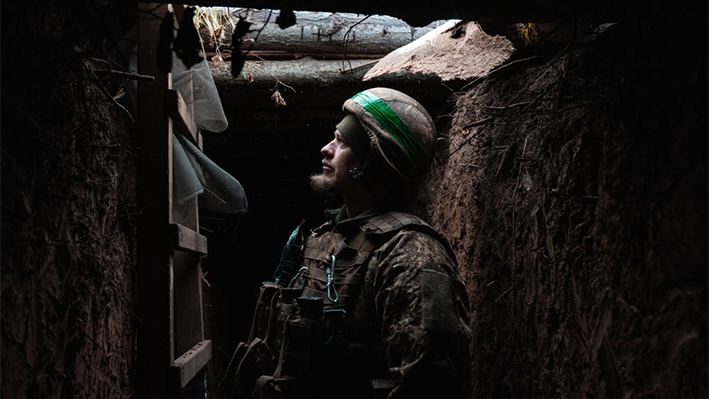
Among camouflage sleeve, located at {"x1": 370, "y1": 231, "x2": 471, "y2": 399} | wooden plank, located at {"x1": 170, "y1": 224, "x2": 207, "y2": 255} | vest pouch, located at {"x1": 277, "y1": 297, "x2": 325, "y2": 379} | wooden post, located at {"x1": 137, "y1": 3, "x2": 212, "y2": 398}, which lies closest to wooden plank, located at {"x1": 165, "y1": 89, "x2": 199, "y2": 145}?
wooden post, located at {"x1": 137, "y1": 3, "x2": 212, "y2": 398}

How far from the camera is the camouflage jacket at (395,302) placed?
6.45ft

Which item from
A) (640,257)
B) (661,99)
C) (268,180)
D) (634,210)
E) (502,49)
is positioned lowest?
(268,180)

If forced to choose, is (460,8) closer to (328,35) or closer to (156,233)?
(156,233)

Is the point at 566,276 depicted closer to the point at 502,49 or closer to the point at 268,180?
the point at 502,49

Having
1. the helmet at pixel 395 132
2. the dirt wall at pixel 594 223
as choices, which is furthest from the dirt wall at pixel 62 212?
the dirt wall at pixel 594 223

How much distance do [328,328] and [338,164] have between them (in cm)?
84

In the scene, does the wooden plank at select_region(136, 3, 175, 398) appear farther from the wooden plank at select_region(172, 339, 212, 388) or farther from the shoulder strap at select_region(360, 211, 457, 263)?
the shoulder strap at select_region(360, 211, 457, 263)

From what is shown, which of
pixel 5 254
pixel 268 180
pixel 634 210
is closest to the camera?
pixel 5 254

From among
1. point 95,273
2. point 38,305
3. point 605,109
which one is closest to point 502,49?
point 605,109

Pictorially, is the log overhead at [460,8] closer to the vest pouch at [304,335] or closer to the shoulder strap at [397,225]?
the shoulder strap at [397,225]

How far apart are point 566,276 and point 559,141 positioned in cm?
47

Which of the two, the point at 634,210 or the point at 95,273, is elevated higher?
the point at 634,210

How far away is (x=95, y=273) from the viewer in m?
1.61

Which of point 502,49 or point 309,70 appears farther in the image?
point 309,70
